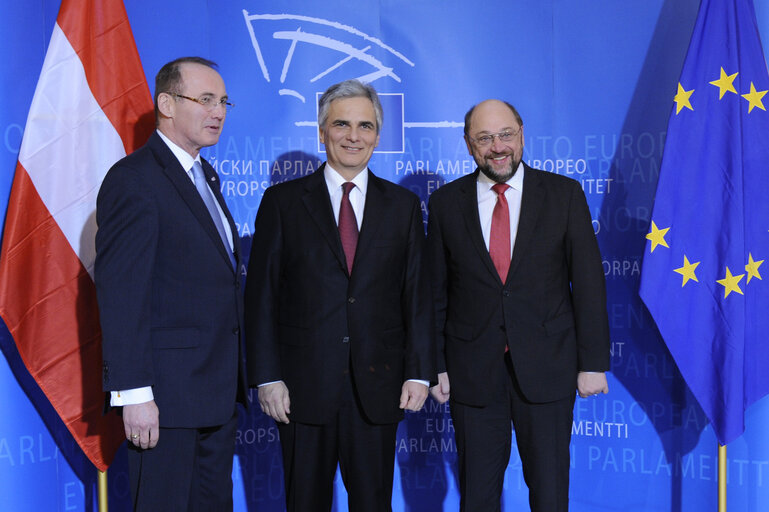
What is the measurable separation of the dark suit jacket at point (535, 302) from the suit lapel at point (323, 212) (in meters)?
0.47

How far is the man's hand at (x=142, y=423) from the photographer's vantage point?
6.01 ft

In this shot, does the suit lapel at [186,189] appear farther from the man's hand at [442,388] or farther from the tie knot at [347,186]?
the man's hand at [442,388]

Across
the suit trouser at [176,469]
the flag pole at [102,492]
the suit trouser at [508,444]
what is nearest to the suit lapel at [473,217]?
the suit trouser at [508,444]

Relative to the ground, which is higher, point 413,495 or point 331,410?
point 331,410

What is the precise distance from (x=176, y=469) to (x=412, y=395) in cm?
80

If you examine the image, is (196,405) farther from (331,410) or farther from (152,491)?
(331,410)

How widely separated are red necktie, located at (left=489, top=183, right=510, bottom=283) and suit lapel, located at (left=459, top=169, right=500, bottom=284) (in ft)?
0.12

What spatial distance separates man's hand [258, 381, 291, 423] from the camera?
88.4 inches

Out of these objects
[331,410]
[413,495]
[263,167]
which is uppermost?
[263,167]

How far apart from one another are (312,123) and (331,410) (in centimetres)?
163

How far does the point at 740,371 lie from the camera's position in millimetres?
2793

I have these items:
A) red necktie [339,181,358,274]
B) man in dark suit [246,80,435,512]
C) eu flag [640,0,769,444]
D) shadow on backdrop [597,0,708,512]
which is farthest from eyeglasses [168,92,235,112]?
shadow on backdrop [597,0,708,512]

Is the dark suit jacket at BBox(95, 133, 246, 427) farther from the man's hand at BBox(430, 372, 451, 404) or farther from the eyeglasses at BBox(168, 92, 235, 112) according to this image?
the man's hand at BBox(430, 372, 451, 404)

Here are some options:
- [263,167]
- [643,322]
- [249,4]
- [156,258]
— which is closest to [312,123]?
[263,167]
